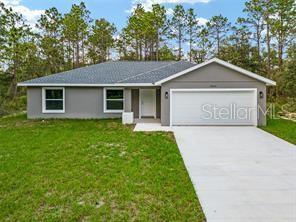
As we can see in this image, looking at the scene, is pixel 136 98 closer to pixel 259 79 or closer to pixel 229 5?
pixel 259 79

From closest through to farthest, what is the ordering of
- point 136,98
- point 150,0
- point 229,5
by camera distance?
point 136,98
point 229,5
point 150,0

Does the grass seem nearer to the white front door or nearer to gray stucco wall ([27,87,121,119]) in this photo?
gray stucco wall ([27,87,121,119])

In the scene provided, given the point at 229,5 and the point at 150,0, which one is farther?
the point at 150,0

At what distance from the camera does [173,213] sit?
165 inches

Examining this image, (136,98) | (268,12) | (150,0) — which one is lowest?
(136,98)

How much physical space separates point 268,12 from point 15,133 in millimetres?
28026

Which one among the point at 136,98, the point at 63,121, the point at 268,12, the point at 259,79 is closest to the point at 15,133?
the point at 63,121

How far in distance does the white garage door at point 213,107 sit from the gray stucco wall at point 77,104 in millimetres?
4308

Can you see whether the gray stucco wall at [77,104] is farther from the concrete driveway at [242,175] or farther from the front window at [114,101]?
the concrete driveway at [242,175]

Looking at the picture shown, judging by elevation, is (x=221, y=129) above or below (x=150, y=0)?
below

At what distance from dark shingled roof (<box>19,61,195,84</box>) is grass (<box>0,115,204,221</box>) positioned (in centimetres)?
630

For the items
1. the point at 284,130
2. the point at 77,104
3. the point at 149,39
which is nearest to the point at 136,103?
the point at 77,104

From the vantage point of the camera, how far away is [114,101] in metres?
16.2

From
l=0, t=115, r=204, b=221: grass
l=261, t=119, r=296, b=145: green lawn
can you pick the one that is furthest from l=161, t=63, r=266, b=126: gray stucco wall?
l=0, t=115, r=204, b=221: grass
